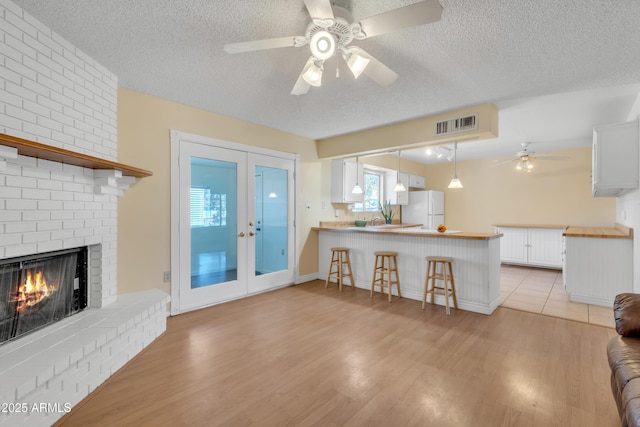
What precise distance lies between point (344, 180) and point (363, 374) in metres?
3.58

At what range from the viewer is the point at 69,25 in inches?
78.4

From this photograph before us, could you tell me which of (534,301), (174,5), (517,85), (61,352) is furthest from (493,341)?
(174,5)

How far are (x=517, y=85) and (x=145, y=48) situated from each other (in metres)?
3.28

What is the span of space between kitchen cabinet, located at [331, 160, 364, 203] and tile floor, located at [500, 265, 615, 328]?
110 inches

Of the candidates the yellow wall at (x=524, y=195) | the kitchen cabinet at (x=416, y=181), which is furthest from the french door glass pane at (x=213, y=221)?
the yellow wall at (x=524, y=195)

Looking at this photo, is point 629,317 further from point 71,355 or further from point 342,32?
point 71,355

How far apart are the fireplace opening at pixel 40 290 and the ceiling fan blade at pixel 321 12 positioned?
7.96 feet

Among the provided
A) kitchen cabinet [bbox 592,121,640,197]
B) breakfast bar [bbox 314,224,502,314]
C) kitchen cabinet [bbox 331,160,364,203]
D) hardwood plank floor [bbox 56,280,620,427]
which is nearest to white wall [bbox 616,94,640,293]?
kitchen cabinet [bbox 592,121,640,197]

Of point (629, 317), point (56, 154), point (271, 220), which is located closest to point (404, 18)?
point (629, 317)

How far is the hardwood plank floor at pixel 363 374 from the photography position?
172 centimetres

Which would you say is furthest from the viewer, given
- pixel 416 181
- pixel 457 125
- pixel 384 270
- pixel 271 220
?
pixel 416 181

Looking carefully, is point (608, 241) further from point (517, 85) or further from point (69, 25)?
point (69, 25)

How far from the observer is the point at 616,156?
3246mm

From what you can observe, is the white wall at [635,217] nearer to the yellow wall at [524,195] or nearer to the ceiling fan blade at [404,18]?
the yellow wall at [524,195]
